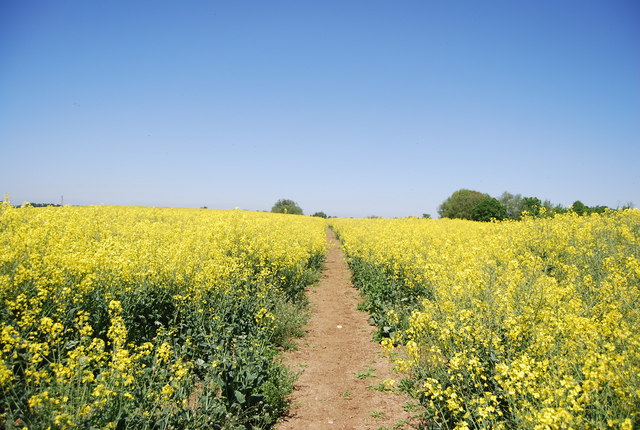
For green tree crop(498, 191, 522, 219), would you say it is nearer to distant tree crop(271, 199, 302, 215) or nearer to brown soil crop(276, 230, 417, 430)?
distant tree crop(271, 199, 302, 215)

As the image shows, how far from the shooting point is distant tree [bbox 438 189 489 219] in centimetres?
7681

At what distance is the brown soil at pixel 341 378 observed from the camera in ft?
16.4

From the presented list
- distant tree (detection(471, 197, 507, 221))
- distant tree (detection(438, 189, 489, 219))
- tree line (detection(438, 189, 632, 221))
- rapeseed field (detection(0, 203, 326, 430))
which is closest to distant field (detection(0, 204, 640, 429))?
rapeseed field (detection(0, 203, 326, 430))

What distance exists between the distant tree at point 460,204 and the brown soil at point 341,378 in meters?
69.8

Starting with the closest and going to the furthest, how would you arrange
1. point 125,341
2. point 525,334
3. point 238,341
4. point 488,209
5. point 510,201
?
1. point 525,334
2. point 125,341
3. point 238,341
4. point 488,209
5. point 510,201

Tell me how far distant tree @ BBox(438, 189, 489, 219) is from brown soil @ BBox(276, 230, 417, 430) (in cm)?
6979

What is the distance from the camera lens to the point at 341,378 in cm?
631

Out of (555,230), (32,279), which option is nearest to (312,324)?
(32,279)

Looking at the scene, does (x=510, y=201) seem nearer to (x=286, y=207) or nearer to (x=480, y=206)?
(x=480, y=206)

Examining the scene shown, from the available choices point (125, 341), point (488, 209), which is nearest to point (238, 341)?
point (125, 341)

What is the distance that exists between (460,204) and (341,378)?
81619mm

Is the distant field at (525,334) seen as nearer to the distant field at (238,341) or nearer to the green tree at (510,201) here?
the distant field at (238,341)

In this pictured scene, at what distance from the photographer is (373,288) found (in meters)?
10.3

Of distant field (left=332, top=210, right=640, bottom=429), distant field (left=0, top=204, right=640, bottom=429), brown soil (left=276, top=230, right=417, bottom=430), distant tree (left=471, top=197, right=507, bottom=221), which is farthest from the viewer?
distant tree (left=471, top=197, right=507, bottom=221)
